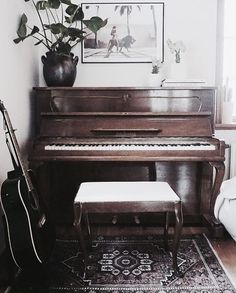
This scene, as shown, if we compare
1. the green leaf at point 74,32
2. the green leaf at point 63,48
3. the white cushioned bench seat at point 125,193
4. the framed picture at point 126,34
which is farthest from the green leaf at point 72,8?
the white cushioned bench seat at point 125,193

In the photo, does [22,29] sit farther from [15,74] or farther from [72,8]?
[72,8]

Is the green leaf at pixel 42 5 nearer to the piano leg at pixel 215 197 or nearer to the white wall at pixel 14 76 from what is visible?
the white wall at pixel 14 76

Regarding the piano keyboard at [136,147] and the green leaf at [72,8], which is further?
the green leaf at [72,8]

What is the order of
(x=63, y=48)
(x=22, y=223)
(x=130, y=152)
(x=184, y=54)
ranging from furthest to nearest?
(x=184, y=54)
(x=63, y=48)
(x=130, y=152)
(x=22, y=223)

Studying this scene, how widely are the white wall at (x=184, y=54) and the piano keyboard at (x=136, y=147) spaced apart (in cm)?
89

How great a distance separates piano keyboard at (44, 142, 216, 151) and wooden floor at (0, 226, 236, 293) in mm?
713

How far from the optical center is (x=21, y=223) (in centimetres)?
202

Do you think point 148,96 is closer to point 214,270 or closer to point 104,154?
point 104,154

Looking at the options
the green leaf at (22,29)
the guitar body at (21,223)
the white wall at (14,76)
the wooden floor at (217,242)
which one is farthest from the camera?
the green leaf at (22,29)

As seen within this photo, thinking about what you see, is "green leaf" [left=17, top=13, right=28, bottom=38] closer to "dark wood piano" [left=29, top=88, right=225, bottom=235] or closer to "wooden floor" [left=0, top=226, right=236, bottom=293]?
"dark wood piano" [left=29, top=88, right=225, bottom=235]

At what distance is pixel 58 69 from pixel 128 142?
861mm

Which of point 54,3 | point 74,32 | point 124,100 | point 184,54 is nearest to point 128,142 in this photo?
point 124,100

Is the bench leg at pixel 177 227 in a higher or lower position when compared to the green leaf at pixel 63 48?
lower

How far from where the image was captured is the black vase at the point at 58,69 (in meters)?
3.03
